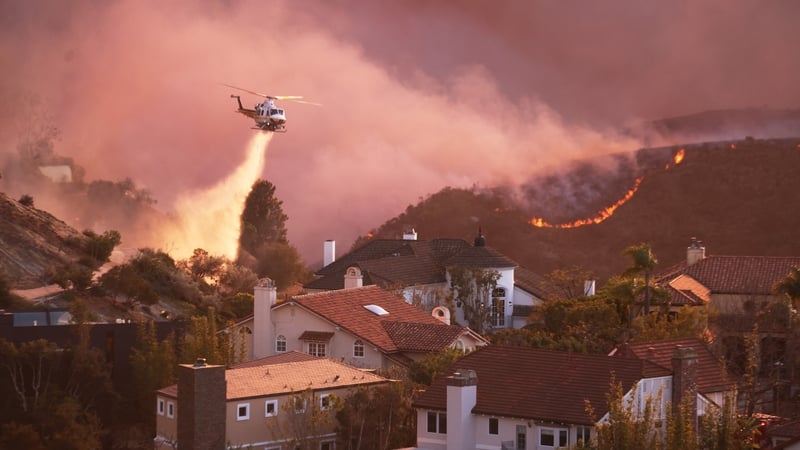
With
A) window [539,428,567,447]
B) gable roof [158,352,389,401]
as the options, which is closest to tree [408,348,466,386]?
gable roof [158,352,389,401]

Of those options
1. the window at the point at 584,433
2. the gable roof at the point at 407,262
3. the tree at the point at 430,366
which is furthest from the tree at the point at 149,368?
the gable roof at the point at 407,262

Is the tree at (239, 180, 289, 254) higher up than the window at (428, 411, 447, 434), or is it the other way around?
the tree at (239, 180, 289, 254)

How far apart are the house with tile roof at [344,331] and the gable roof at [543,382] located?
11.6 metres

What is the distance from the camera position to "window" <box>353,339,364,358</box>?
70188 mm

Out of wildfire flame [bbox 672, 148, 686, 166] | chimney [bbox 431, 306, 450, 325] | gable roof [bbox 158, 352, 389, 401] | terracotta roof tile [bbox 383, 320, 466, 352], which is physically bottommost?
gable roof [bbox 158, 352, 389, 401]

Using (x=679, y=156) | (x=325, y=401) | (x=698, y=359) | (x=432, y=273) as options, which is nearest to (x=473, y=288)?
(x=432, y=273)

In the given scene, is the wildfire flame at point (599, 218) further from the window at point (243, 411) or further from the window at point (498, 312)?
the window at point (243, 411)

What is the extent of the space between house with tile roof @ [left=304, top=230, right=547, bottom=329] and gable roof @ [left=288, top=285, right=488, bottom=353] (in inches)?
376

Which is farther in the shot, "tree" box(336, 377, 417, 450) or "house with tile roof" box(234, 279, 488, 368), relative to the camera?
"house with tile roof" box(234, 279, 488, 368)

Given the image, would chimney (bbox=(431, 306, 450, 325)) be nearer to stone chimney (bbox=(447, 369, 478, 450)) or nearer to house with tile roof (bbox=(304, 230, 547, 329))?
house with tile roof (bbox=(304, 230, 547, 329))

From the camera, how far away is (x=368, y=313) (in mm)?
74062

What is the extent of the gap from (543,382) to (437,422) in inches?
147

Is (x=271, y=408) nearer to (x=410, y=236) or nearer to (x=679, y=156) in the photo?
(x=410, y=236)

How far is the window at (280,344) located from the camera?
7259cm
